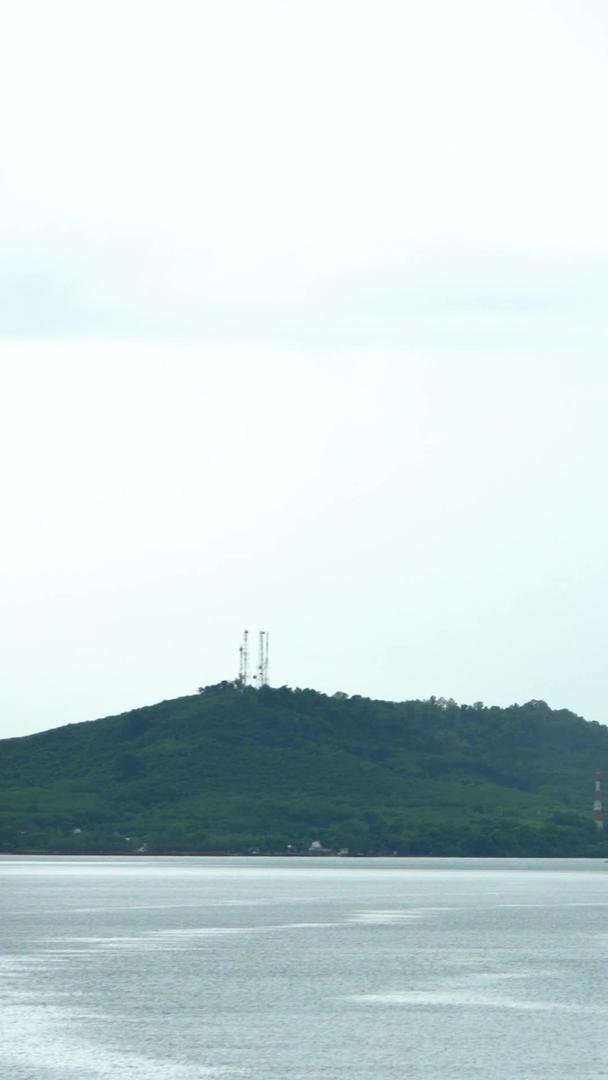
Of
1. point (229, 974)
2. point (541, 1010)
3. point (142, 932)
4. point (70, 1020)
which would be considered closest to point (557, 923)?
point (142, 932)

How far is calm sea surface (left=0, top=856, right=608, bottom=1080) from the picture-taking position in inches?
1793

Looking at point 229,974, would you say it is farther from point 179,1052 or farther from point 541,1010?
point 179,1052

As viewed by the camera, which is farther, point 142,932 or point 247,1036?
point 142,932

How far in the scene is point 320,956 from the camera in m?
80.1

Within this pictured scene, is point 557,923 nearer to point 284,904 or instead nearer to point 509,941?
point 509,941

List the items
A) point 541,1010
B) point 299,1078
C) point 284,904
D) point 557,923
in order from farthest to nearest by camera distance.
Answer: point 284,904
point 557,923
point 541,1010
point 299,1078

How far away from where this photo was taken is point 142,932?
315 ft

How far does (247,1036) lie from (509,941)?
43074 millimetres

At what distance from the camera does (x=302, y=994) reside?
62.7m

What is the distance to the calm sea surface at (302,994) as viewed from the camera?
4553 cm

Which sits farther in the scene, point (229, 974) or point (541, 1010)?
point (229, 974)

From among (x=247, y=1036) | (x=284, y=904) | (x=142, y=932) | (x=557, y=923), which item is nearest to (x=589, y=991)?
(x=247, y=1036)

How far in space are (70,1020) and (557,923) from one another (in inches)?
2419

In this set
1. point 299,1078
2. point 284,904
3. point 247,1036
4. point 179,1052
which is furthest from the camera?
point 284,904
